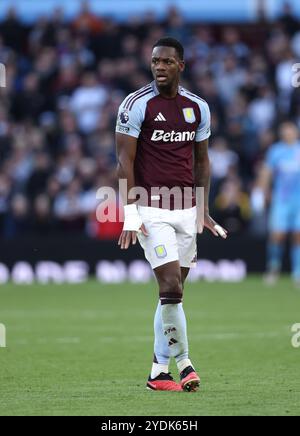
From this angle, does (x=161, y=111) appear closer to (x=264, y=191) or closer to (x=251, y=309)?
(x=251, y=309)

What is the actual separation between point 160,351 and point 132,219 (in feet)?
3.30

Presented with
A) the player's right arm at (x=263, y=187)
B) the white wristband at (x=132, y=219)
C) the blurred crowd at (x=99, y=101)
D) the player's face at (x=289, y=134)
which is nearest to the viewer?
the white wristband at (x=132, y=219)

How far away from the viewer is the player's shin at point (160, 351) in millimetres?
8715

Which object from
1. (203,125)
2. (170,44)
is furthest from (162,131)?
(170,44)

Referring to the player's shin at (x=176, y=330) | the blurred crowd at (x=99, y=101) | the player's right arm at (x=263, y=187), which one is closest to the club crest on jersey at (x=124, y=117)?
the player's shin at (x=176, y=330)

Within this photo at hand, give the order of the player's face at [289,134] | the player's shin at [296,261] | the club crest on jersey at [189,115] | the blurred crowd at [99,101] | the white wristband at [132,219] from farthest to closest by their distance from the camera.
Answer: the blurred crowd at [99,101] → the player's shin at [296,261] → the player's face at [289,134] → the club crest on jersey at [189,115] → the white wristband at [132,219]

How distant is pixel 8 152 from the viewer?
74.6ft

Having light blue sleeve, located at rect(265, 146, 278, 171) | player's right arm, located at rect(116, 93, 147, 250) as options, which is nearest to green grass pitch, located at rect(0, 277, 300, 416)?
player's right arm, located at rect(116, 93, 147, 250)

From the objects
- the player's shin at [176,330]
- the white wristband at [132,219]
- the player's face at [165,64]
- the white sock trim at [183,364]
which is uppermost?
the player's face at [165,64]

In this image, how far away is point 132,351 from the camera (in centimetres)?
1124

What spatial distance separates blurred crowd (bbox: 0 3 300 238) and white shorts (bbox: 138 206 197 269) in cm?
1212

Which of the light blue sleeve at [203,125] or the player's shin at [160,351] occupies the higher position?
the light blue sleeve at [203,125]

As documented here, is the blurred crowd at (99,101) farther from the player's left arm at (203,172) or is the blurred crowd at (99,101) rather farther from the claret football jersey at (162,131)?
the claret football jersey at (162,131)

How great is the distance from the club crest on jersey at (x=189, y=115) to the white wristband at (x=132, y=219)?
2.48ft
